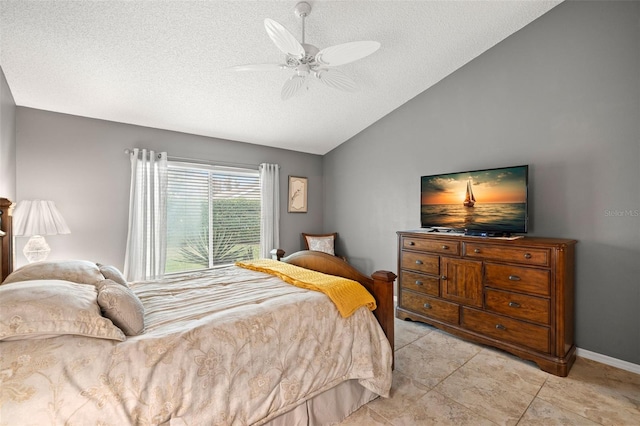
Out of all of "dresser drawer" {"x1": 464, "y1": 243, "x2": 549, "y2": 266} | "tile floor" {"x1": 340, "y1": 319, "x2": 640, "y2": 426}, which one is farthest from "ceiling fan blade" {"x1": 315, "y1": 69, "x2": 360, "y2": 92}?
"tile floor" {"x1": 340, "y1": 319, "x2": 640, "y2": 426}

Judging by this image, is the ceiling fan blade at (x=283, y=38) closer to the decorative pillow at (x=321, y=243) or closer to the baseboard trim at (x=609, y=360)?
the decorative pillow at (x=321, y=243)

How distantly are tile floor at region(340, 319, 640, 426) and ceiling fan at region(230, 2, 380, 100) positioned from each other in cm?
241

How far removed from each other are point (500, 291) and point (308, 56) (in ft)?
8.58

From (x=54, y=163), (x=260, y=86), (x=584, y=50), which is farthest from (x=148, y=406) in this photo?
(x=584, y=50)

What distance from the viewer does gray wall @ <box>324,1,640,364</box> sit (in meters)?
2.36

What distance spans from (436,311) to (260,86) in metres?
3.18

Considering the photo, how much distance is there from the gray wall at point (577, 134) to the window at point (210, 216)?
9.41 feet

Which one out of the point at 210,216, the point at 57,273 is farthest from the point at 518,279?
the point at 210,216

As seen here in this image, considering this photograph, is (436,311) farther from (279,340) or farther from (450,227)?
(279,340)

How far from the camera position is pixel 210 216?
4168 mm

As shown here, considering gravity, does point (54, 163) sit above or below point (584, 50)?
below

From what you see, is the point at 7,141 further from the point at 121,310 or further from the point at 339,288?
the point at 339,288

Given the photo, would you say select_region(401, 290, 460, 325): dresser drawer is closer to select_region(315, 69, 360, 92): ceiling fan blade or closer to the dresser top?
the dresser top

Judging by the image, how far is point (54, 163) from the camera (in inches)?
120
